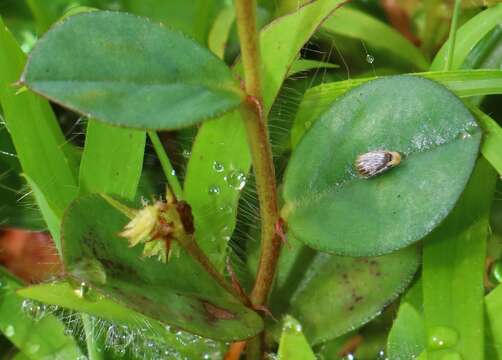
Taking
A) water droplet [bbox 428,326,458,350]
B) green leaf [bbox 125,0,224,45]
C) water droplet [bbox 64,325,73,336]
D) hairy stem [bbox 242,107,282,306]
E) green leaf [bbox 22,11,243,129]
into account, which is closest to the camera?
green leaf [bbox 22,11,243,129]

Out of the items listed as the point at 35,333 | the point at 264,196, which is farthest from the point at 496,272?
the point at 35,333

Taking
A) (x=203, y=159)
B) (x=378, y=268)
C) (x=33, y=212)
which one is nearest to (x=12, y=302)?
(x=33, y=212)

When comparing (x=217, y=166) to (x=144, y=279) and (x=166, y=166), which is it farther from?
(x=144, y=279)

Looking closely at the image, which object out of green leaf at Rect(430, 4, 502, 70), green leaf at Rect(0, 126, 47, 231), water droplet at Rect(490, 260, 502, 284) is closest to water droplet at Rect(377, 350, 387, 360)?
water droplet at Rect(490, 260, 502, 284)

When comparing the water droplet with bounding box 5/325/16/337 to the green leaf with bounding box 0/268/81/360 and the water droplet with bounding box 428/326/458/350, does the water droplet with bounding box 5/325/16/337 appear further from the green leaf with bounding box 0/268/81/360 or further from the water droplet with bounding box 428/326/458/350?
the water droplet with bounding box 428/326/458/350

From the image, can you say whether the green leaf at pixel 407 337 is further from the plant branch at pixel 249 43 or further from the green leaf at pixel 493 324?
the plant branch at pixel 249 43

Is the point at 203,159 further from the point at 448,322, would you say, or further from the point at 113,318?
the point at 448,322

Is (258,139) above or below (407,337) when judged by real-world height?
above
